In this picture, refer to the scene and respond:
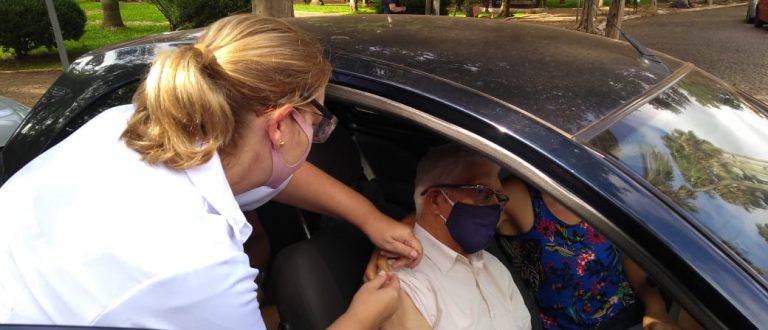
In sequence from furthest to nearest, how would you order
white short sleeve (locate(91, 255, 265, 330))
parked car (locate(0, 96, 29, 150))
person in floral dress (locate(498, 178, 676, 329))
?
1. parked car (locate(0, 96, 29, 150))
2. person in floral dress (locate(498, 178, 676, 329))
3. white short sleeve (locate(91, 255, 265, 330))

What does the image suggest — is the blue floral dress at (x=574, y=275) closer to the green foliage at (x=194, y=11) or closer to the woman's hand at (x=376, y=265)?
the woman's hand at (x=376, y=265)

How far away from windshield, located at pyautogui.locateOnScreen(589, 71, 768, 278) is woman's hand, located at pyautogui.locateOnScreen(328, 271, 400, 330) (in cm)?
64

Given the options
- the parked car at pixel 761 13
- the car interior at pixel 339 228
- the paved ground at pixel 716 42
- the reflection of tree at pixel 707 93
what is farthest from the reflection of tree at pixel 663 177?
the parked car at pixel 761 13

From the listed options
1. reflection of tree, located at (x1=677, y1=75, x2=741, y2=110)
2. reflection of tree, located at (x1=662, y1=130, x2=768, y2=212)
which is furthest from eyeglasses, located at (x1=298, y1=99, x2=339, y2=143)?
reflection of tree, located at (x1=677, y1=75, x2=741, y2=110)

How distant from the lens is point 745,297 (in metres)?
1.13

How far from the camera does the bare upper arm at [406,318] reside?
1.66 metres

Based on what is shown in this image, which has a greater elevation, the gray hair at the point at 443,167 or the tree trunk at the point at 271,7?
the tree trunk at the point at 271,7

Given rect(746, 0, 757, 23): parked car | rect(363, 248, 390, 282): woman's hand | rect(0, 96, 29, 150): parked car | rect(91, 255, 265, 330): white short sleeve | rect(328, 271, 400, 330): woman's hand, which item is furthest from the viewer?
rect(746, 0, 757, 23): parked car

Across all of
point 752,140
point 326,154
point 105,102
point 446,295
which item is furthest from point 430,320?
point 105,102

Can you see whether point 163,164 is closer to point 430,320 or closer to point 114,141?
point 114,141

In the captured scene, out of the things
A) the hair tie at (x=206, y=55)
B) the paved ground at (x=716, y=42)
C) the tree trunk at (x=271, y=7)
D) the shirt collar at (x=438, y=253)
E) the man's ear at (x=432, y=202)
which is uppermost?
the hair tie at (x=206, y=55)

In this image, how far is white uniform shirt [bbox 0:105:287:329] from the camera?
1.05m

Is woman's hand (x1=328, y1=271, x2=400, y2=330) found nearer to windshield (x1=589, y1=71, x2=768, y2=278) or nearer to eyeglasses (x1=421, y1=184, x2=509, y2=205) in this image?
eyeglasses (x1=421, y1=184, x2=509, y2=205)

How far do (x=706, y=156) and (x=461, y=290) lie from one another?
0.77 m
